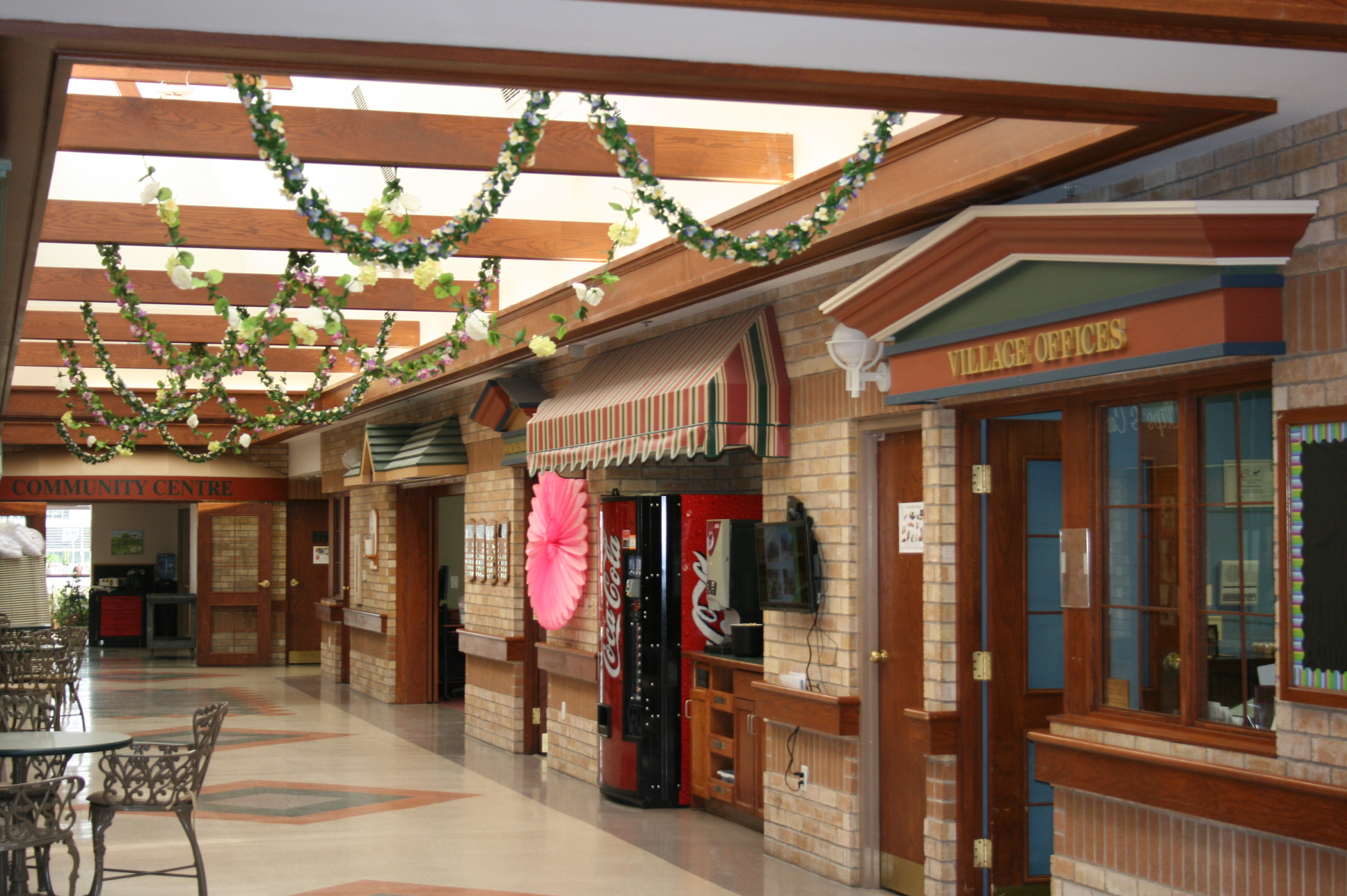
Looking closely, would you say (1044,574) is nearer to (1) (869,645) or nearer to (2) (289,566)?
(1) (869,645)

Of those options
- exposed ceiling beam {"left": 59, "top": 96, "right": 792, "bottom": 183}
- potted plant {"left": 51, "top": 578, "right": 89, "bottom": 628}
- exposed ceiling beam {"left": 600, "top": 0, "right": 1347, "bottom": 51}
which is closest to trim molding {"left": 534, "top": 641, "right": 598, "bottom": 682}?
exposed ceiling beam {"left": 59, "top": 96, "right": 792, "bottom": 183}

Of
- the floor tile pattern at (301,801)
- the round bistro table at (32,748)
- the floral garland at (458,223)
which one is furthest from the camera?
the floor tile pattern at (301,801)

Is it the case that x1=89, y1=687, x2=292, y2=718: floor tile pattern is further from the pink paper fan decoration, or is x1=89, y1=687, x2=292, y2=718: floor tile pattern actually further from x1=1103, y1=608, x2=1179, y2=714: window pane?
x1=1103, y1=608, x2=1179, y2=714: window pane

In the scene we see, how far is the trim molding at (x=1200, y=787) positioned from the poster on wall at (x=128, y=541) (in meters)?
22.1

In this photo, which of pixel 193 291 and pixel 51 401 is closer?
pixel 193 291

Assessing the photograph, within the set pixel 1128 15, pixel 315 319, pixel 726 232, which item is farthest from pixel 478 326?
pixel 1128 15

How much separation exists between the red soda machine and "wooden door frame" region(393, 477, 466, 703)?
5.84m

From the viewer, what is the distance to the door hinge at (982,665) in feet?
18.3

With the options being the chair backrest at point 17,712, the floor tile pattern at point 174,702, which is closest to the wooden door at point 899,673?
the chair backrest at point 17,712

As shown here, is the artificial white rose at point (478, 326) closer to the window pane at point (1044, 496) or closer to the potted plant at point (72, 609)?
the window pane at point (1044, 496)

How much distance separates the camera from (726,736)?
7887mm

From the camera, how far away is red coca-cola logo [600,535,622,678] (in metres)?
8.37

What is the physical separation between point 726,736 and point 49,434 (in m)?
12.5

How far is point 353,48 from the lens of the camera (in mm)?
3141
